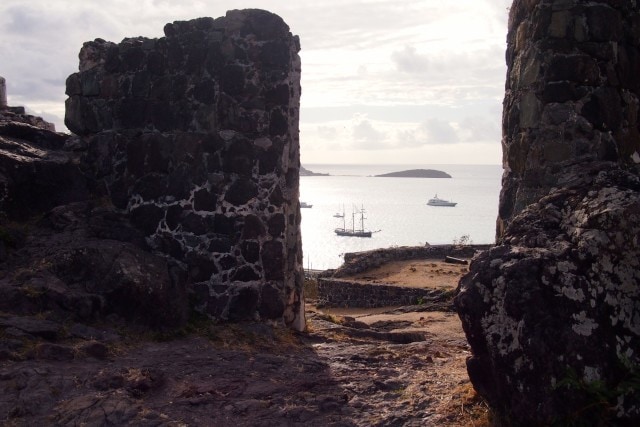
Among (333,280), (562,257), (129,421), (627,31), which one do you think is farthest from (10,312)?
(333,280)

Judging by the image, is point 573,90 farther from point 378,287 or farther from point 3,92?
point 378,287

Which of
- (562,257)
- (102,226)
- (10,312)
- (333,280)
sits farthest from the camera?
(333,280)

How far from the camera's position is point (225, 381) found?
586 cm

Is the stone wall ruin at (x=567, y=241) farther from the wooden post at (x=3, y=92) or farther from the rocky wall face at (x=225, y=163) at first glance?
the wooden post at (x=3, y=92)

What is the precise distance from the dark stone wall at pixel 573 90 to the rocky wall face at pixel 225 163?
2907mm

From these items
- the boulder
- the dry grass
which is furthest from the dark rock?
the boulder

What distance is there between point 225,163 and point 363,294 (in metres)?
11.4

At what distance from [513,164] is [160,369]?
367 cm

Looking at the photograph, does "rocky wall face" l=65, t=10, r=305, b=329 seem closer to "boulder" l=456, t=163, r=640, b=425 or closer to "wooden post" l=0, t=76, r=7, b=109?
"boulder" l=456, t=163, r=640, b=425

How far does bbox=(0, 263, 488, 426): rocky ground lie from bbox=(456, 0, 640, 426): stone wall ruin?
0.67 m

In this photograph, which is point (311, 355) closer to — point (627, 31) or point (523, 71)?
point (523, 71)

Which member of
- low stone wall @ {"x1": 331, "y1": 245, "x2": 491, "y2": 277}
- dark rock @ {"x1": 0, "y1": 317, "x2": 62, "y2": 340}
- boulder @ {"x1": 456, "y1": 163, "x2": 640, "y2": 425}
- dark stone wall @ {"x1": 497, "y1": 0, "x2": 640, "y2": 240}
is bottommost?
low stone wall @ {"x1": 331, "y1": 245, "x2": 491, "y2": 277}

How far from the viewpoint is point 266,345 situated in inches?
288

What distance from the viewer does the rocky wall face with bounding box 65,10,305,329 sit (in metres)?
7.97
